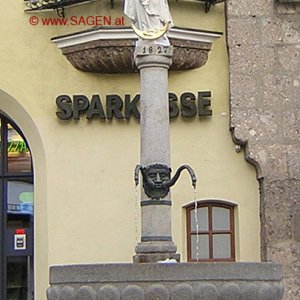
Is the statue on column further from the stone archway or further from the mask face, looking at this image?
the stone archway

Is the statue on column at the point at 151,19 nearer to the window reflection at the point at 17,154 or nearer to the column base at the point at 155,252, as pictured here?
the column base at the point at 155,252

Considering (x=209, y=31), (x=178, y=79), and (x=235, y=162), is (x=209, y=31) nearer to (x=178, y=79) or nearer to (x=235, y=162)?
(x=178, y=79)

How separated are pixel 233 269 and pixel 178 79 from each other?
5.54 meters

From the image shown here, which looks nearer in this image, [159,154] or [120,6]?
[159,154]

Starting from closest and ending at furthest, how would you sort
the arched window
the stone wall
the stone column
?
the stone column < the stone wall < the arched window

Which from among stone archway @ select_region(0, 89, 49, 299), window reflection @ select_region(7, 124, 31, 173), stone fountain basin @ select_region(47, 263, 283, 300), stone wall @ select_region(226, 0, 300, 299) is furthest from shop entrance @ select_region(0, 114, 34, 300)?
stone fountain basin @ select_region(47, 263, 283, 300)

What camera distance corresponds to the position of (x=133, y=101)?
13.1 meters

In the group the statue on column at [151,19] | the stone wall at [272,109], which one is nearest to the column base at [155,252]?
the statue on column at [151,19]

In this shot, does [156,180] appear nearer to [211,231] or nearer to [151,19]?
[151,19]

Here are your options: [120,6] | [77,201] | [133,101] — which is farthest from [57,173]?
[120,6]

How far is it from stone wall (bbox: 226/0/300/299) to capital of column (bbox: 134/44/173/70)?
3208 mm

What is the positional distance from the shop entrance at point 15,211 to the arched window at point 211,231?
2.38 metres

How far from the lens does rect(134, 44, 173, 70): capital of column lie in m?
9.82

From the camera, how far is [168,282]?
791cm
